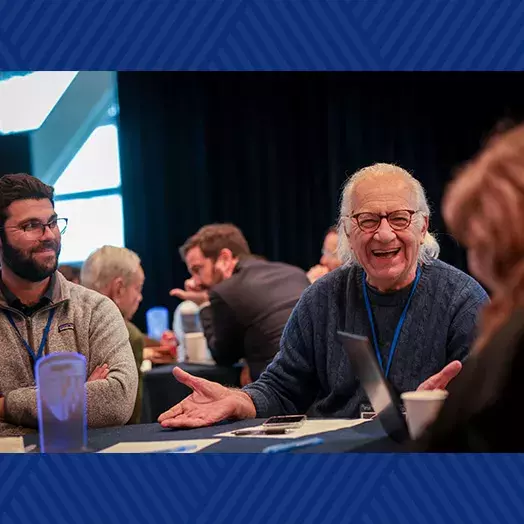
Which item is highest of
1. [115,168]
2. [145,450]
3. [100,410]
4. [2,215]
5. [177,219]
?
[177,219]

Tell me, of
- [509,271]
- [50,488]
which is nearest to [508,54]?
[509,271]

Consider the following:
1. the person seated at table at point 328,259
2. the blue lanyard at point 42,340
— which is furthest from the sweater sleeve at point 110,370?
the person seated at table at point 328,259

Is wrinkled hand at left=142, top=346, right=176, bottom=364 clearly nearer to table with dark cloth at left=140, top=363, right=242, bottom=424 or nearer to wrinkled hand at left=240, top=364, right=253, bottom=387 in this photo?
table with dark cloth at left=140, top=363, right=242, bottom=424

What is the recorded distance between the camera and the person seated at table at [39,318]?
8.62 feet

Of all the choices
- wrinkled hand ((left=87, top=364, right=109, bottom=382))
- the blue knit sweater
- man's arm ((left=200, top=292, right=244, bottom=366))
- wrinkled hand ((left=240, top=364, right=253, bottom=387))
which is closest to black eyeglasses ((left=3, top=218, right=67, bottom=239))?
wrinkled hand ((left=87, top=364, right=109, bottom=382))

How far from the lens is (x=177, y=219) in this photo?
6.95 metres

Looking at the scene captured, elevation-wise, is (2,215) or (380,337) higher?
(2,215)

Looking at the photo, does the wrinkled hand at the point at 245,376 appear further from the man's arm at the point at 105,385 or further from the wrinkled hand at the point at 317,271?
the man's arm at the point at 105,385

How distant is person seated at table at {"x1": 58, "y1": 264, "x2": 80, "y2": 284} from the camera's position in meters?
2.82

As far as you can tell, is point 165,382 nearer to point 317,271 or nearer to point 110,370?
point 317,271

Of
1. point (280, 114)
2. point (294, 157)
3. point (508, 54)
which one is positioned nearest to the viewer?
point (508, 54)

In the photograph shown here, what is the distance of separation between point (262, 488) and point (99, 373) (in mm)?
662

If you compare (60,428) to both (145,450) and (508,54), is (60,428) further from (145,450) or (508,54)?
(508,54)

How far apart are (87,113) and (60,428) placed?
156cm
